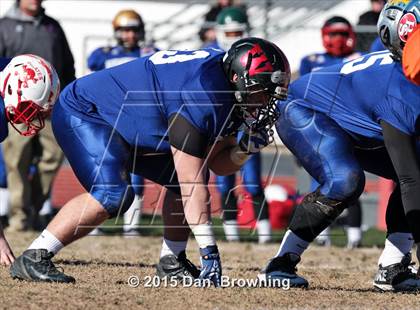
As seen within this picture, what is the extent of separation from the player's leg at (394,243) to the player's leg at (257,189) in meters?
3.32

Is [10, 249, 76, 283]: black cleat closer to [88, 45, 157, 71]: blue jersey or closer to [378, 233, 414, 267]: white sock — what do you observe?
[378, 233, 414, 267]: white sock

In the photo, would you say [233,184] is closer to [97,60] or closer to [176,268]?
[97,60]

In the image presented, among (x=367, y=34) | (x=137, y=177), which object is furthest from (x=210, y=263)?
(x=367, y=34)

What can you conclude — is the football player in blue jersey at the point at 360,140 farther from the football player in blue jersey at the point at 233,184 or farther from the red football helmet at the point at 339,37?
the red football helmet at the point at 339,37

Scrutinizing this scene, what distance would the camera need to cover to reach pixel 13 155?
10.4 meters

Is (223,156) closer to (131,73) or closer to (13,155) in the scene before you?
(131,73)

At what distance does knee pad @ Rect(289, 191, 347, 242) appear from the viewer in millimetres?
6039

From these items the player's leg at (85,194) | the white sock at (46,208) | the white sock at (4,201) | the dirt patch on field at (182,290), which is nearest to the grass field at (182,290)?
the dirt patch on field at (182,290)

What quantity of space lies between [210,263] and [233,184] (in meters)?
4.60

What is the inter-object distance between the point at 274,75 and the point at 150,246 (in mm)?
3688

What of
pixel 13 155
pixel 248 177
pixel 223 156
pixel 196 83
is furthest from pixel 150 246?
pixel 196 83

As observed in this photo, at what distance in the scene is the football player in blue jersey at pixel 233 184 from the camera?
9.76m

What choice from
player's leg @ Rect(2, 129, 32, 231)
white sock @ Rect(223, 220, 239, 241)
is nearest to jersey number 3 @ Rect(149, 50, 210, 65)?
white sock @ Rect(223, 220, 239, 241)

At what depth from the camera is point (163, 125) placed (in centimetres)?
595
